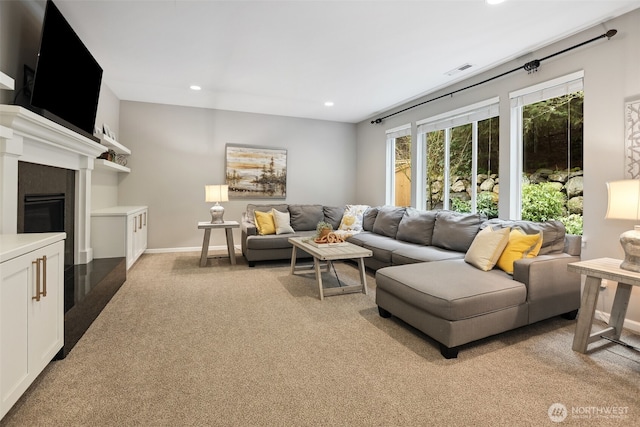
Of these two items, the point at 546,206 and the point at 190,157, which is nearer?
the point at 546,206

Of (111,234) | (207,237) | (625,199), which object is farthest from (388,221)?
(111,234)

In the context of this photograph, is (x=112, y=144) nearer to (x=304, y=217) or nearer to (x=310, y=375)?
(x=304, y=217)

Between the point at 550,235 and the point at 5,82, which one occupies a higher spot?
the point at 5,82

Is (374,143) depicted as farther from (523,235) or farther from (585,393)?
(585,393)

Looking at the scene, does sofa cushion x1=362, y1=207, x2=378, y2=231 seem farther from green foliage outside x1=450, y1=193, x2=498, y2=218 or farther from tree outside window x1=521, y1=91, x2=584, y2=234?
tree outside window x1=521, y1=91, x2=584, y2=234

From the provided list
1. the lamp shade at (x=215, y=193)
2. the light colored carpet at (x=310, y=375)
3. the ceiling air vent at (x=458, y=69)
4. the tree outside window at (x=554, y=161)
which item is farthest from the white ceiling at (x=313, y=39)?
the light colored carpet at (x=310, y=375)

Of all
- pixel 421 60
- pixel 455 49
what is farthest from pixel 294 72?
pixel 455 49

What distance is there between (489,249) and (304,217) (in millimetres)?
3198

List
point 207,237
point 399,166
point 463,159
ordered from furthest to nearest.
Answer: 1. point 399,166
2. point 207,237
3. point 463,159

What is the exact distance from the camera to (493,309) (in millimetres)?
2207

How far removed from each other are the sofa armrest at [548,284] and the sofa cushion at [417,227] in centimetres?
144

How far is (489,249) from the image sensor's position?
271 centimetres

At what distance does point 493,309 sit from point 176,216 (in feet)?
16.5

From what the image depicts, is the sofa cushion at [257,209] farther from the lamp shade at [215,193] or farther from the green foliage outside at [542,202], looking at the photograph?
the green foliage outside at [542,202]
